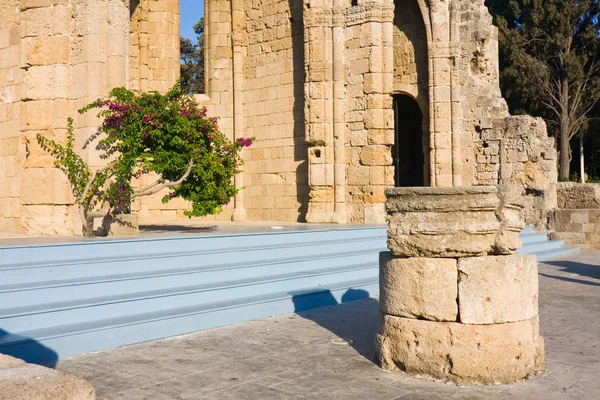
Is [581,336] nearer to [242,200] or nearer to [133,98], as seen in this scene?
[133,98]

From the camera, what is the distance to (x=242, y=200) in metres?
14.3

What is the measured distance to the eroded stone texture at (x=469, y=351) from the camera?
13.2 feet

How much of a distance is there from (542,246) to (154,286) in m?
8.31

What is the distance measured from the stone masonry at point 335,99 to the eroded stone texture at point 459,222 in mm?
7079

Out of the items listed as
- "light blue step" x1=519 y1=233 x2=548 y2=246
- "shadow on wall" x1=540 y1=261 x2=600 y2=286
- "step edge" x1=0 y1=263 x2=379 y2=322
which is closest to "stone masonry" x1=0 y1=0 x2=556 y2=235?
"light blue step" x1=519 y1=233 x2=548 y2=246

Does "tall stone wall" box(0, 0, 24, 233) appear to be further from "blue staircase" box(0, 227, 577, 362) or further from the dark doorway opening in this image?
the dark doorway opening

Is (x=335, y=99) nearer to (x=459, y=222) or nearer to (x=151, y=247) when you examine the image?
(x=151, y=247)

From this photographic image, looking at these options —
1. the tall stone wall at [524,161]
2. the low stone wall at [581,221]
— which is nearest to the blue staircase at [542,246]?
the low stone wall at [581,221]

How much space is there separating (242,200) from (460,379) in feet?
34.7

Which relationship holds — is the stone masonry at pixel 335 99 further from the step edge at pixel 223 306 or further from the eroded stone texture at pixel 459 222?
the eroded stone texture at pixel 459 222

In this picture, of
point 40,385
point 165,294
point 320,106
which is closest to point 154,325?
point 165,294

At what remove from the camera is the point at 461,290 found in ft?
13.5

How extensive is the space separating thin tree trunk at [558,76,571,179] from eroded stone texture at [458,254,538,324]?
1073 inches

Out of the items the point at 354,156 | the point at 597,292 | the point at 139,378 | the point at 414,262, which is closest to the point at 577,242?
the point at 354,156
